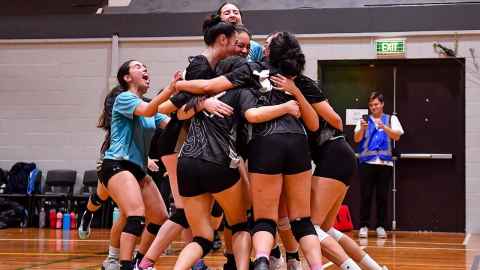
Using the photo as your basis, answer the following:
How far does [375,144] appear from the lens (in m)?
9.88

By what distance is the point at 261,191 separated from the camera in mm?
4148

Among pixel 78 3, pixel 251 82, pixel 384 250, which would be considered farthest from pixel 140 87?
pixel 78 3

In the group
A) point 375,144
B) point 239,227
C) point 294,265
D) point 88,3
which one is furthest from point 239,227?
point 88,3

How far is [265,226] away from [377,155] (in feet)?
19.4

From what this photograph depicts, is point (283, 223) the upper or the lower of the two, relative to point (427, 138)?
lower

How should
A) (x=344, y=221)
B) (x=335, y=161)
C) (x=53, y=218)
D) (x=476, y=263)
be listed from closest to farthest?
(x=335, y=161)
(x=476, y=263)
(x=344, y=221)
(x=53, y=218)

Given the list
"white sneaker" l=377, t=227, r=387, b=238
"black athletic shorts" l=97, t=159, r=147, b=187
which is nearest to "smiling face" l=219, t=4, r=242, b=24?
"black athletic shorts" l=97, t=159, r=147, b=187

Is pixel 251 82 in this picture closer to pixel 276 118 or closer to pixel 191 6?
pixel 276 118

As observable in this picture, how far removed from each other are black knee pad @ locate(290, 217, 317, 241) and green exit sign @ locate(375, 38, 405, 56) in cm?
693

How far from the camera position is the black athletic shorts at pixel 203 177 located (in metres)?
4.05

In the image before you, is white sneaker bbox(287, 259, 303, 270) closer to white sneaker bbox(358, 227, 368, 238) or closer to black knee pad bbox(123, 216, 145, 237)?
black knee pad bbox(123, 216, 145, 237)

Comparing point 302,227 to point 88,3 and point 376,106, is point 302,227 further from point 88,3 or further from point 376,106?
point 88,3

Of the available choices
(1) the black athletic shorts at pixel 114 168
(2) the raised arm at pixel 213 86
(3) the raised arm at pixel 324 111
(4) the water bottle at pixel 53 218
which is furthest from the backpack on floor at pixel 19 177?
(3) the raised arm at pixel 324 111

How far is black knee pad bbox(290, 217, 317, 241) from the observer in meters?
4.20
